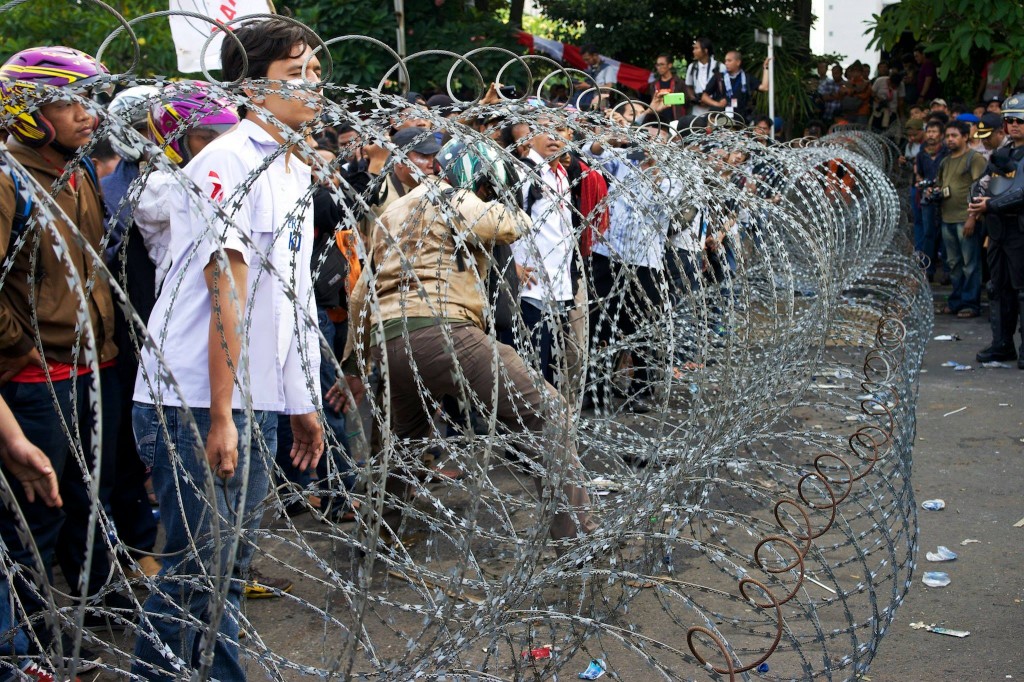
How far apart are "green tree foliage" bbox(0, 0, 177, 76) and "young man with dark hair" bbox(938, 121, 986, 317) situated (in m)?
9.36

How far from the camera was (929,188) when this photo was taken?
12.4 metres

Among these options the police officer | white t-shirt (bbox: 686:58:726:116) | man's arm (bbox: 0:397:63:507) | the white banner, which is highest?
the white banner

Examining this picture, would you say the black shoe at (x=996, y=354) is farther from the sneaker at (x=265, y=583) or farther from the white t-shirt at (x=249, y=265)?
the white t-shirt at (x=249, y=265)

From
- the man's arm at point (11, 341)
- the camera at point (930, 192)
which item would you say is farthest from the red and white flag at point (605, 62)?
the man's arm at point (11, 341)

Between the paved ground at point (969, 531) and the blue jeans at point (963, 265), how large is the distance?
9.42 feet

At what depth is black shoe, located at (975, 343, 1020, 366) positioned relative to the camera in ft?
30.8

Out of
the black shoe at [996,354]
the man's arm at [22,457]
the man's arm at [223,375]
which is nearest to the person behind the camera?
the man's arm at [22,457]

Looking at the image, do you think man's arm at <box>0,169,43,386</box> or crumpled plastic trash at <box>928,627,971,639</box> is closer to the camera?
man's arm at <box>0,169,43,386</box>

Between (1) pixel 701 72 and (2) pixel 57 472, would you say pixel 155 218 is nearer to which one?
(2) pixel 57 472

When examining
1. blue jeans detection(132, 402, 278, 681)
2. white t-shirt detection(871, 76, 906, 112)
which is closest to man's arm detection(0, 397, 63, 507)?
blue jeans detection(132, 402, 278, 681)

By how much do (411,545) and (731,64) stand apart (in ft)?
33.8

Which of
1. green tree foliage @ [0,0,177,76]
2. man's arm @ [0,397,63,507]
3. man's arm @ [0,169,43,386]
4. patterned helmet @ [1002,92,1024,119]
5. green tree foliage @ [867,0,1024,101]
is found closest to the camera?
man's arm @ [0,397,63,507]

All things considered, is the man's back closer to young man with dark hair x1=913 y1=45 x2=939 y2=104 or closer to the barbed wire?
the barbed wire

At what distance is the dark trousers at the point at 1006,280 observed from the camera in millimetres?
9219
